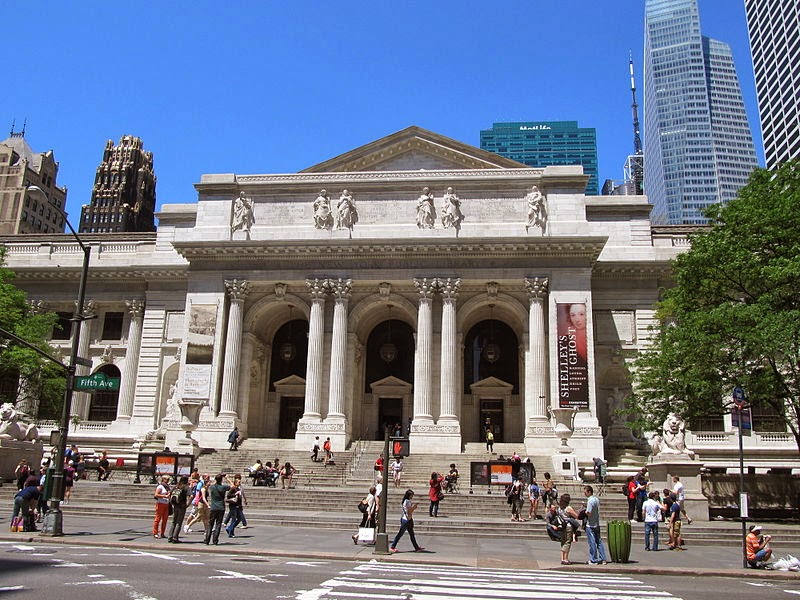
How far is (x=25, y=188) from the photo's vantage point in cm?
10488

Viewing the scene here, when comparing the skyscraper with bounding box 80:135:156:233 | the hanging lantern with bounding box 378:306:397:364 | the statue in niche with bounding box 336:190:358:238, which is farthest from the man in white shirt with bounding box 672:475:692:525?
the skyscraper with bounding box 80:135:156:233

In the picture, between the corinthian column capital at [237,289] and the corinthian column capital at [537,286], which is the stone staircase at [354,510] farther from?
the corinthian column capital at [237,289]

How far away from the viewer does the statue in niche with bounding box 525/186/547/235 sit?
148 ft

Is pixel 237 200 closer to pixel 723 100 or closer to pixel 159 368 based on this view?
pixel 159 368

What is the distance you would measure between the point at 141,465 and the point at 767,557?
27230mm

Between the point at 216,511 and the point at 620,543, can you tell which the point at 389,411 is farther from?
the point at 620,543

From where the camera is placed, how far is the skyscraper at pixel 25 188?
334 feet

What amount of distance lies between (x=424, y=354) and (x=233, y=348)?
11.9 metres

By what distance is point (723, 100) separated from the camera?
199250 mm

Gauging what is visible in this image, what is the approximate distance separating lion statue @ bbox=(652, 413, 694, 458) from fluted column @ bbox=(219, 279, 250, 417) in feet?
82.3

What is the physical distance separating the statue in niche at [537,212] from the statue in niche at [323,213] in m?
12.6

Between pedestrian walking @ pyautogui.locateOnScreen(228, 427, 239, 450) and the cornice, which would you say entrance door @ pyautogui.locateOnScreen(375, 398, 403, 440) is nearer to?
the cornice

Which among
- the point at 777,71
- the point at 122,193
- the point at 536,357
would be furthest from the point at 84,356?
the point at 777,71

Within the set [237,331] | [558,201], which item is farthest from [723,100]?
[237,331]
